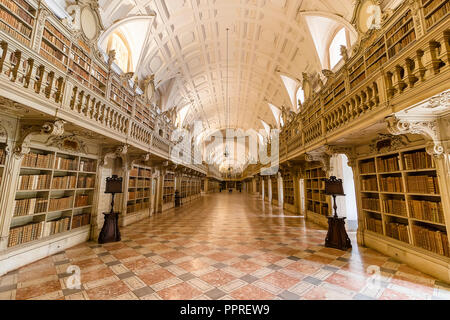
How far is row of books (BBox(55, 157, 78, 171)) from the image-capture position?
434 centimetres

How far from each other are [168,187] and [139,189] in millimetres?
3470

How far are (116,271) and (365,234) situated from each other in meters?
5.74

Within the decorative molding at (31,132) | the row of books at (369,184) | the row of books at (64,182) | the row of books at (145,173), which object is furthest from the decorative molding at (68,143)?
the row of books at (369,184)

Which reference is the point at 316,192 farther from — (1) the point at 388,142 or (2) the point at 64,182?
(2) the point at 64,182

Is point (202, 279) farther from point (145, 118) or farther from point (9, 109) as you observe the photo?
point (145, 118)

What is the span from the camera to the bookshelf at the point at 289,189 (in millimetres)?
10680

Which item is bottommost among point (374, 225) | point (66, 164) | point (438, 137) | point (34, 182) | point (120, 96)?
point (374, 225)

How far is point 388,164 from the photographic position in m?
4.13

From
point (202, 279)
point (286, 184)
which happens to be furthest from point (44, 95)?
point (286, 184)

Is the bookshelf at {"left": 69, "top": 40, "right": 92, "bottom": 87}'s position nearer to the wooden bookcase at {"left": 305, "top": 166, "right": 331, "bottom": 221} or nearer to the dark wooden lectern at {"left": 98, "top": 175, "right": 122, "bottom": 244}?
the dark wooden lectern at {"left": 98, "top": 175, "right": 122, "bottom": 244}

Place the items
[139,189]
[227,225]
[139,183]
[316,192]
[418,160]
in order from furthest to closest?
[139,189] → [139,183] → [316,192] → [227,225] → [418,160]

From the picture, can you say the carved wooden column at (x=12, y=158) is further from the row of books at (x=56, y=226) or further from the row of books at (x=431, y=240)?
the row of books at (x=431, y=240)

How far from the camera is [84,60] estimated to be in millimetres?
4488

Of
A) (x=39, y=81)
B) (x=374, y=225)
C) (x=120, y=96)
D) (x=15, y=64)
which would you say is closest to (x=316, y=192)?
(x=374, y=225)
